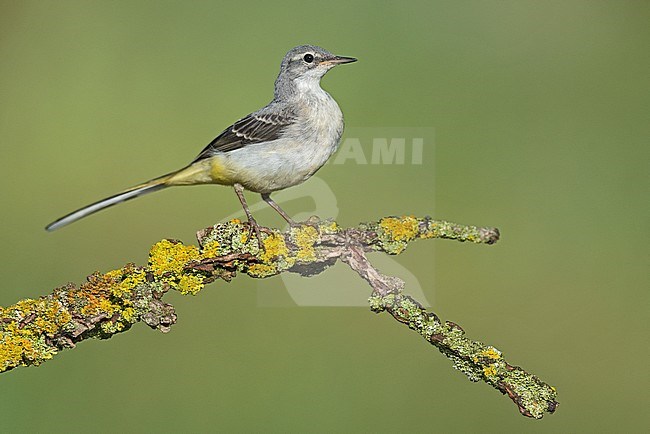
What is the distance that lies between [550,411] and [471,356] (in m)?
0.11

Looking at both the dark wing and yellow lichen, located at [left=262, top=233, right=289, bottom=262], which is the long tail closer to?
the dark wing

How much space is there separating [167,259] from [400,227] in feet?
1.00

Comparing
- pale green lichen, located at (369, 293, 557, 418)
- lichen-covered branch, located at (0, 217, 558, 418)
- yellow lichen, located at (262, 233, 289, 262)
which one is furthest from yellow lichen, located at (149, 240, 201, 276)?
pale green lichen, located at (369, 293, 557, 418)

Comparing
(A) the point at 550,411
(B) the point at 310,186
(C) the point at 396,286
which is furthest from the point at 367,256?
(B) the point at 310,186

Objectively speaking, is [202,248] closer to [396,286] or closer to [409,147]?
[396,286]

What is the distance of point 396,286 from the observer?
90cm

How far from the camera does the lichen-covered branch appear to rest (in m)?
0.86

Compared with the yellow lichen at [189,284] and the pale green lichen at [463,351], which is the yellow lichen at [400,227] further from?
the yellow lichen at [189,284]

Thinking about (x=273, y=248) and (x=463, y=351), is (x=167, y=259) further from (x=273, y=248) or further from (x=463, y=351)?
(x=463, y=351)

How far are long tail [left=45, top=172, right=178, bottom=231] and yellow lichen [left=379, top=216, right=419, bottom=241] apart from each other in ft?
1.09

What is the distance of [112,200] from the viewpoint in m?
0.98

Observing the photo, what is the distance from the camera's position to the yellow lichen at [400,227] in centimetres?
95

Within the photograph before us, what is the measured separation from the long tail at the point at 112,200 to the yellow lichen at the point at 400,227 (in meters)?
0.33

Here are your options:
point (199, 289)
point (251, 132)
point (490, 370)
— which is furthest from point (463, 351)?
point (251, 132)
